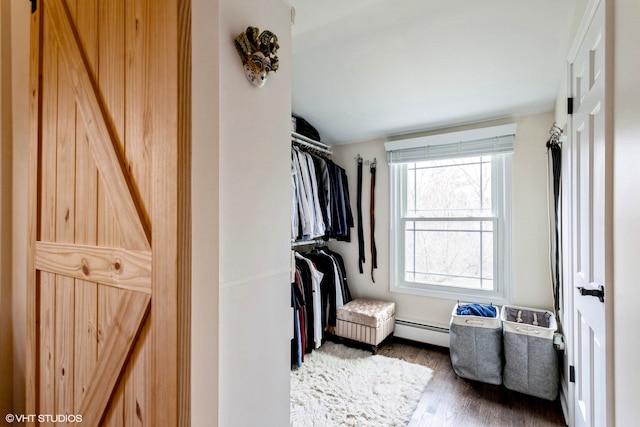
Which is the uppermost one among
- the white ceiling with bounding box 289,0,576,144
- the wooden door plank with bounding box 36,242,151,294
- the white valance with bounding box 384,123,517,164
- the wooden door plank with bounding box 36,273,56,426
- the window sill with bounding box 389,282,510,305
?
the white ceiling with bounding box 289,0,576,144

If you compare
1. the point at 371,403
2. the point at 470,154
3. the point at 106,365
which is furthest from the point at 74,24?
the point at 470,154

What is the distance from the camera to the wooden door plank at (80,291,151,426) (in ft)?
2.39

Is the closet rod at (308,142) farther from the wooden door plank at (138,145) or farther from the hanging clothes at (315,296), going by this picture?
the wooden door plank at (138,145)

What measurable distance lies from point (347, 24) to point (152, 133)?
153 cm

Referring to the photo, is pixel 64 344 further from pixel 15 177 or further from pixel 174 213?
pixel 15 177

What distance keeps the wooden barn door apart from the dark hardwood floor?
1724mm

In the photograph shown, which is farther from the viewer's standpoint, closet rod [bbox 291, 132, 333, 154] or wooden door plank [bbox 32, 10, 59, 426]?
closet rod [bbox 291, 132, 333, 154]

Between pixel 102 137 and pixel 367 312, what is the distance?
2.47 m

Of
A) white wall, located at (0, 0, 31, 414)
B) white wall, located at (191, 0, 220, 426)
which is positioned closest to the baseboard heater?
white wall, located at (191, 0, 220, 426)

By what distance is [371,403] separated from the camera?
1945 mm

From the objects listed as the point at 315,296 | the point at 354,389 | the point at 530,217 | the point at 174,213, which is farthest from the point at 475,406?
the point at 174,213

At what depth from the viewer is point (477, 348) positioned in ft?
7.08

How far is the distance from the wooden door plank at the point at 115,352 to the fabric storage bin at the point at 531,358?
2.36 meters

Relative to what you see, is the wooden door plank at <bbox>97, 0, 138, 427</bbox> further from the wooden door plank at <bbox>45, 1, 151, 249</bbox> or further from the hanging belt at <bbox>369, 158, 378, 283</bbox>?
the hanging belt at <bbox>369, 158, 378, 283</bbox>
